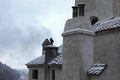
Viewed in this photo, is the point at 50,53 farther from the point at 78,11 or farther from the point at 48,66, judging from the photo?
the point at 78,11

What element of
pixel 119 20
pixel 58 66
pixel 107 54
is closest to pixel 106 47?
pixel 107 54

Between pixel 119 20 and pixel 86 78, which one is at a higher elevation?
pixel 119 20

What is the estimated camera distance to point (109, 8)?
1953 cm

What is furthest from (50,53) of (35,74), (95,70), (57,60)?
(95,70)

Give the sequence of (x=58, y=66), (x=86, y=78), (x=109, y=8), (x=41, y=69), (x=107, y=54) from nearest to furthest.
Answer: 1. (x=86, y=78)
2. (x=107, y=54)
3. (x=109, y=8)
4. (x=58, y=66)
5. (x=41, y=69)

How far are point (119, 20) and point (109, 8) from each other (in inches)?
327

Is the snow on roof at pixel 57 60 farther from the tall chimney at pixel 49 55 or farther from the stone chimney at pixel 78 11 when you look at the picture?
the stone chimney at pixel 78 11

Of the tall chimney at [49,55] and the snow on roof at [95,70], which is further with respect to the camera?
the tall chimney at [49,55]

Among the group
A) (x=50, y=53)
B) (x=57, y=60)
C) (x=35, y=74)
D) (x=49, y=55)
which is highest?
(x=50, y=53)

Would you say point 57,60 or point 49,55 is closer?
point 57,60

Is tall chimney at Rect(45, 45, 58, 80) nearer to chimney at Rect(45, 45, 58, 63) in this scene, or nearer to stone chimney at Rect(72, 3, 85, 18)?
chimney at Rect(45, 45, 58, 63)

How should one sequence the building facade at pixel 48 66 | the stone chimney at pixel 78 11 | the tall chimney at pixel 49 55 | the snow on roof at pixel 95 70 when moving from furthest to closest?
the tall chimney at pixel 49 55 → the building facade at pixel 48 66 → the stone chimney at pixel 78 11 → the snow on roof at pixel 95 70

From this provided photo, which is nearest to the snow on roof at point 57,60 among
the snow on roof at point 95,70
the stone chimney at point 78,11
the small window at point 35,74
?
the small window at point 35,74

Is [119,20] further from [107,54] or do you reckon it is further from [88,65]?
[88,65]
